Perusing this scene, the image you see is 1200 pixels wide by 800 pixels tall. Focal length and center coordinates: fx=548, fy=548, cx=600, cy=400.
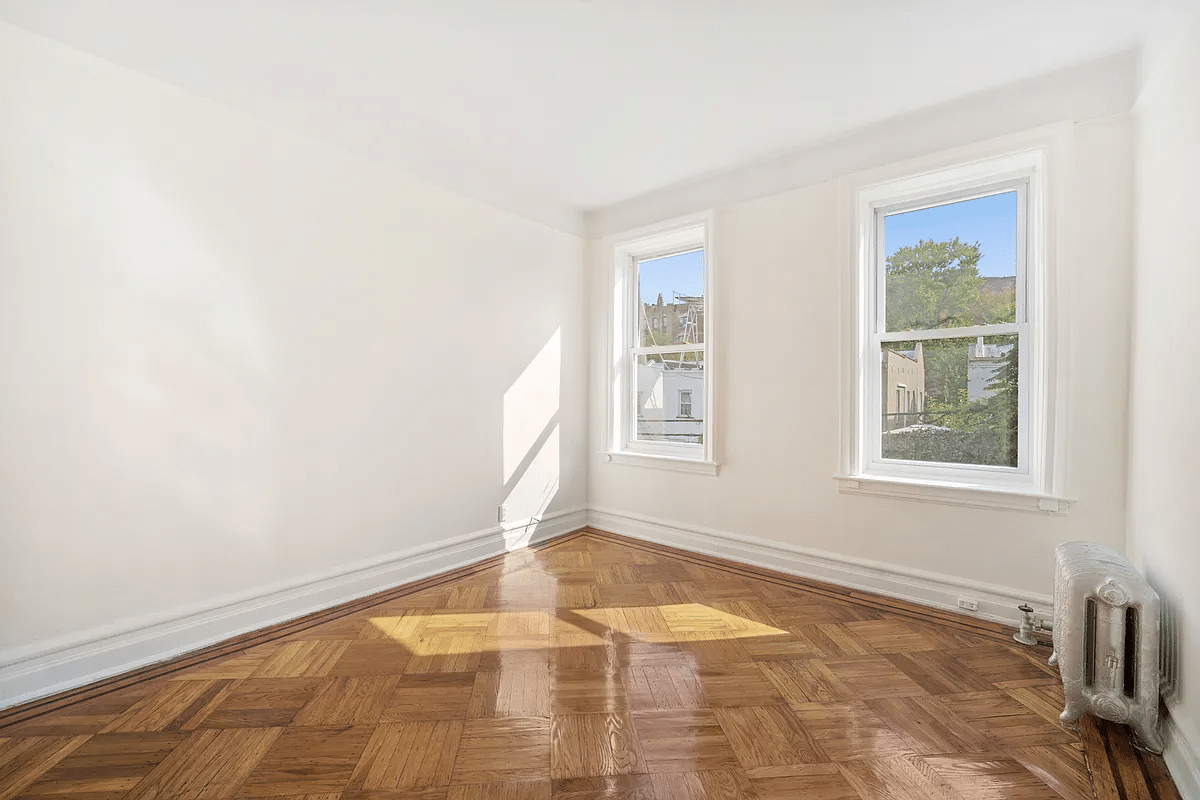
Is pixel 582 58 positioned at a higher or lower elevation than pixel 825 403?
higher

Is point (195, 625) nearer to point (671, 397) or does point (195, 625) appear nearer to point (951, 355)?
point (671, 397)

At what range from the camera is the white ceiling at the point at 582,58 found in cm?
213

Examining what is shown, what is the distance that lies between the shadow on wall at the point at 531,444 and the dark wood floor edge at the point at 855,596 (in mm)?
747

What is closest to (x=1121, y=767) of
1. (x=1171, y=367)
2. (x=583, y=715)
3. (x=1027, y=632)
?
(x=1027, y=632)

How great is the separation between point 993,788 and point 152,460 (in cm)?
320

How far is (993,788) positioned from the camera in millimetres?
1564

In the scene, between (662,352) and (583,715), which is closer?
(583,715)

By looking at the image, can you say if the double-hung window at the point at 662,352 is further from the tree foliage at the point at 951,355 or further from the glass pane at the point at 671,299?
the tree foliage at the point at 951,355

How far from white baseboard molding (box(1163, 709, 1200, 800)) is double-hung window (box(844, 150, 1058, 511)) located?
1061 millimetres

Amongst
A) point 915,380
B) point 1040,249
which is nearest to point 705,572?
point 915,380

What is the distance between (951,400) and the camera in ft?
9.71

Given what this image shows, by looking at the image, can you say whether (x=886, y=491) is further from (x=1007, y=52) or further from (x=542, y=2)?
(x=542, y=2)

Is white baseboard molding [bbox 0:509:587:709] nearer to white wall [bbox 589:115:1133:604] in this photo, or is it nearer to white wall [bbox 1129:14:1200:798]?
white wall [bbox 589:115:1133:604]

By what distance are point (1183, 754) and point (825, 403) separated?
6.51 ft
